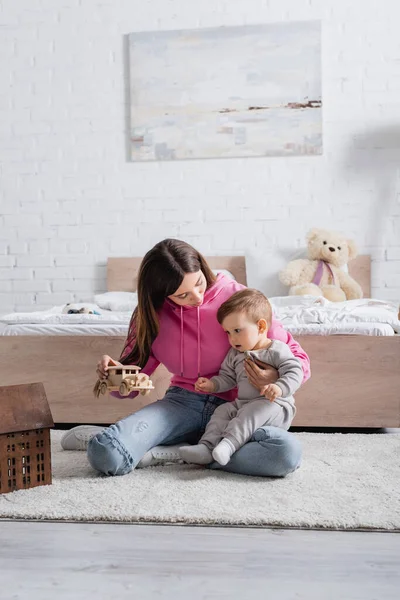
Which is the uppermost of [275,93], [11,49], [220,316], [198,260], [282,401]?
[11,49]

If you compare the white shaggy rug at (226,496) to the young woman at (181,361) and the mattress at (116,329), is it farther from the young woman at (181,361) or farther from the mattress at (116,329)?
the mattress at (116,329)

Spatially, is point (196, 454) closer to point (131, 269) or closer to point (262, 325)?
point (262, 325)

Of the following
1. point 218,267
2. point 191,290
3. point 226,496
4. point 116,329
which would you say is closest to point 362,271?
point 218,267

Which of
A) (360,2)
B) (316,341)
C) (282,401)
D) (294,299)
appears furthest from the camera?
(360,2)

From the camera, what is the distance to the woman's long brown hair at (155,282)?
194 cm

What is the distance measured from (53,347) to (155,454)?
73cm

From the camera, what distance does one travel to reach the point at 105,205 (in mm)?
4074

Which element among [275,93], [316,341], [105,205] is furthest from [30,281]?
[316,341]

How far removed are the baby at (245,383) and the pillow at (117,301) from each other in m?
1.19

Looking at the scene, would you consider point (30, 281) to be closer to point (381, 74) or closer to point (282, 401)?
point (381, 74)

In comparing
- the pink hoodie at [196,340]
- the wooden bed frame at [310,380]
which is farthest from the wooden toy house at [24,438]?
the wooden bed frame at [310,380]

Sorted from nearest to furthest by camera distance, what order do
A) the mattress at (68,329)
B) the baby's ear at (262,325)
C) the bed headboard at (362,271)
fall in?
the baby's ear at (262,325), the mattress at (68,329), the bed headboard at (362,271)

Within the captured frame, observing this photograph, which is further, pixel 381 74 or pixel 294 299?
pixel 381 74

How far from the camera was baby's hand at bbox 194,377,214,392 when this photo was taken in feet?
6.41
